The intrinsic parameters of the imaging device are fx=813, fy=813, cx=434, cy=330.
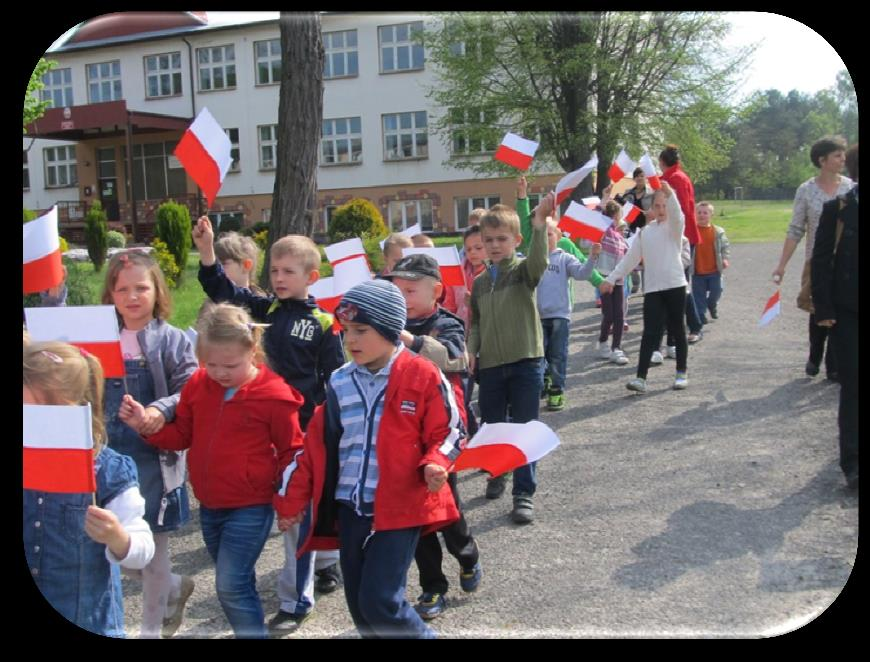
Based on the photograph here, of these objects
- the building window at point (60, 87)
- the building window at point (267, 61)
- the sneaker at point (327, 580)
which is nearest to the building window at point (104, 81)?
the building window at point (60, 87)

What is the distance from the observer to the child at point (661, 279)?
25.6 ft

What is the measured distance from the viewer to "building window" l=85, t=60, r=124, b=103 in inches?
1289

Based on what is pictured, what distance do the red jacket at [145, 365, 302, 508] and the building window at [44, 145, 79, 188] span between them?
3740 cm

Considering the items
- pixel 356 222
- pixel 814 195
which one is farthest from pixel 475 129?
pixel 814 195

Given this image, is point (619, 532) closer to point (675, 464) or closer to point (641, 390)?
point (675, 464)

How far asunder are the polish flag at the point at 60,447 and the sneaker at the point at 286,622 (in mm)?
1422

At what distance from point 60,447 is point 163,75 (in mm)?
33571

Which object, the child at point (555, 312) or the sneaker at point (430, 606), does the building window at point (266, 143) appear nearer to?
the child at point (555, 312)

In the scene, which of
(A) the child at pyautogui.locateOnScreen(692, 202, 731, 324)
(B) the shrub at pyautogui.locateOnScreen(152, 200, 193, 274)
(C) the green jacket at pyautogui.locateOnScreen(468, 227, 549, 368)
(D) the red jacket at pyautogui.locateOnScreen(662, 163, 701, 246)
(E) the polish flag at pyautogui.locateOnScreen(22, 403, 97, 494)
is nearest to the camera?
(E) the polish flag at pyautogui.locateOnScreen(22, 403, 97, 494)

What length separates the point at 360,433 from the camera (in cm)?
314

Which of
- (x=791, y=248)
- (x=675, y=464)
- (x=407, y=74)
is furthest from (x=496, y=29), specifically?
(x=675, y=464)

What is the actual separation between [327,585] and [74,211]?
34663 millimetres

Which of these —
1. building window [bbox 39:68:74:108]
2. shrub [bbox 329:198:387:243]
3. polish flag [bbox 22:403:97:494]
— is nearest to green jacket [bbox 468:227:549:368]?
polish flag [bbox 22:403:97:494]

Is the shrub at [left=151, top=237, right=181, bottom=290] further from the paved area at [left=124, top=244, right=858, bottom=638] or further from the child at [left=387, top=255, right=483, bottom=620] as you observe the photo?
the child at [left=387, top=255, right=483, bottom=620]
